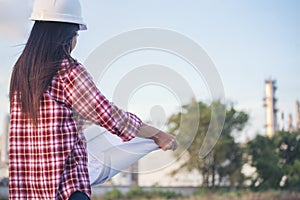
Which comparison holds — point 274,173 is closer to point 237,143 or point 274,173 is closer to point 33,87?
point 237,143

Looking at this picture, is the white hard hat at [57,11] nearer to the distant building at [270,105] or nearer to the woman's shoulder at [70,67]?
the woman's shoulder at [70,67]

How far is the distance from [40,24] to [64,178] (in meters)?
0.38

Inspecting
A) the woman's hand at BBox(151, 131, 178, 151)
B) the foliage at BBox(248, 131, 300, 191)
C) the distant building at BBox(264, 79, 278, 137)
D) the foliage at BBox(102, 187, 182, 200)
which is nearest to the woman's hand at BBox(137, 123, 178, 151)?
the woman's hand at BBox(151, 131, 178, 151)

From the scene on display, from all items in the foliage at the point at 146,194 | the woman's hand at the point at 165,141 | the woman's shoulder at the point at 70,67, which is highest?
the woman's shoulder at the point at 70,67

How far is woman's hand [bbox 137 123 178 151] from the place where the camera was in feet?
5.57

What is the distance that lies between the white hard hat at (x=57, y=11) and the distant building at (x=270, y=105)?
73.3 feet

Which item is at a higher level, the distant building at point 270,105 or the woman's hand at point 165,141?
the distant building at point 270,105

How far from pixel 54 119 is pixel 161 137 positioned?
271 millimetres

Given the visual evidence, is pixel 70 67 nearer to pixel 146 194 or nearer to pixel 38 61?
pixel 38 61

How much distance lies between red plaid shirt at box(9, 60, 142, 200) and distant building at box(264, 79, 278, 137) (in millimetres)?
22389

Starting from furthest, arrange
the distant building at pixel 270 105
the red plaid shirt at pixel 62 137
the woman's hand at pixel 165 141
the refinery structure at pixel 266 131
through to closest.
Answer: the distant building at pixel 270 105 → the refinery structure at pixel 266 131 → the woman's hand at pixel 165 141 → the red plaid shirt at pixel 62 137

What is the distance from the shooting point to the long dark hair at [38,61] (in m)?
1.63

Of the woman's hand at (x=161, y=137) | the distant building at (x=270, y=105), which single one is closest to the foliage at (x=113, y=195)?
the woman's hand at (x=161, y=137)

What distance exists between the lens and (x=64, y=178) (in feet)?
5.27
